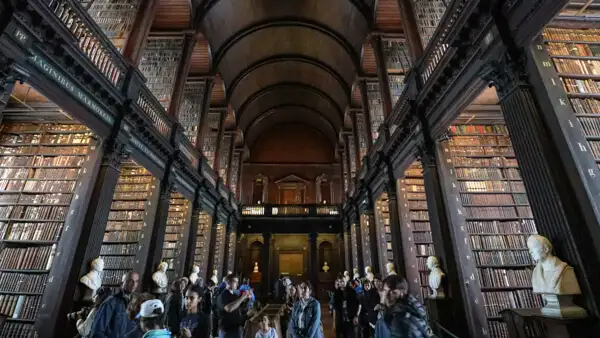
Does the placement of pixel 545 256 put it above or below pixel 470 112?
below

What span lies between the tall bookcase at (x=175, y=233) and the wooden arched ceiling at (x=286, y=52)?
4882mm

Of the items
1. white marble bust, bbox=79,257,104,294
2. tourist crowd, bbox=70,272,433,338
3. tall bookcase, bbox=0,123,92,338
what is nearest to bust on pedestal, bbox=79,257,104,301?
white marble bust, bbox=79,257,104,294

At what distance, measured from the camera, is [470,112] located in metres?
4.33

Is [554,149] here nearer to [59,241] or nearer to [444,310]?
[444,310]

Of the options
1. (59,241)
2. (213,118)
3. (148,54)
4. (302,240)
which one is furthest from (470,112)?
(302,240)

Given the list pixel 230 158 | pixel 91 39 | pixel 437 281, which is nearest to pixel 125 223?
pixel 91 39

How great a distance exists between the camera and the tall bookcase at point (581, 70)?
2.49m

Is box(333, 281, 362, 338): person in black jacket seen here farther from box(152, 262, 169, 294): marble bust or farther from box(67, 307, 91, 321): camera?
box(67, 307, 91, 321): camera

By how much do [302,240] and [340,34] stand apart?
10.0 metres

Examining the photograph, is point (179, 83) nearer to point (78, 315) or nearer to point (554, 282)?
point (78, 315)

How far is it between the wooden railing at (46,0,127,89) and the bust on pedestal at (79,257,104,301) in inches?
103

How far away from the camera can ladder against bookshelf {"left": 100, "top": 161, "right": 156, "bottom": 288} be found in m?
5.30

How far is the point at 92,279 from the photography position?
355 cm

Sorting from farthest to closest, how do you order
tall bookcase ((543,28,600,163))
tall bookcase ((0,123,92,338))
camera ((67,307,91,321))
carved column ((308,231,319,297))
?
1. carved column ((308,231,319,297))
2. tall bookcase ((0,123,92,338))
3. camera ((67,307,91,321))
4. tall bookcase ((543,28,600,163))
